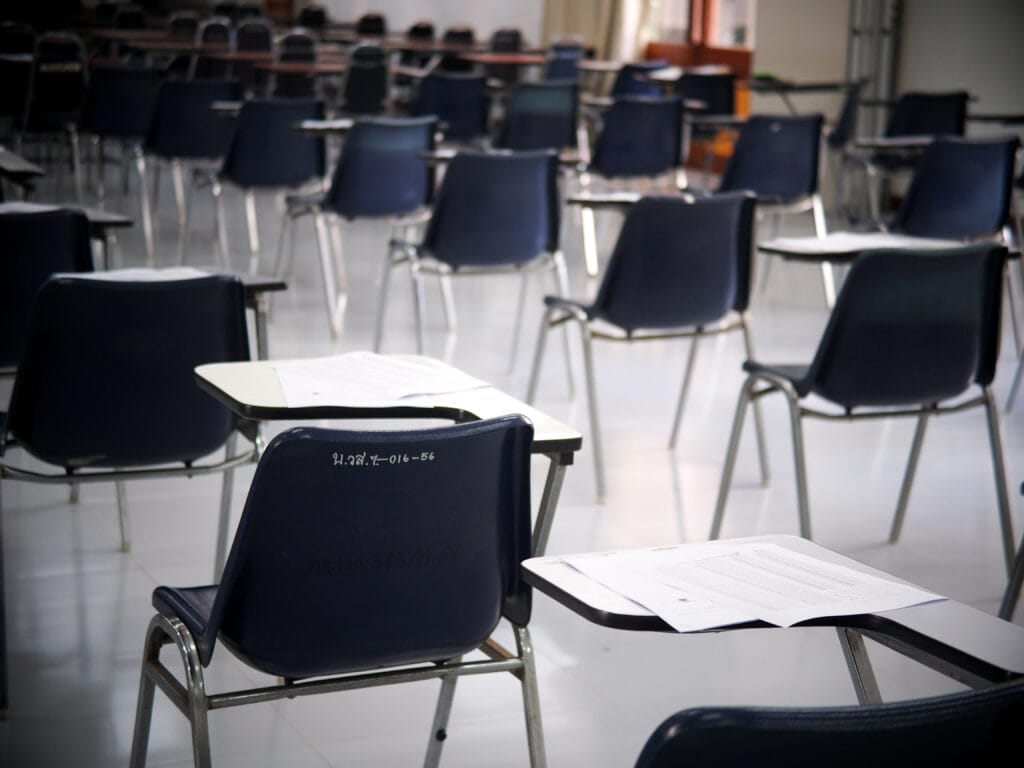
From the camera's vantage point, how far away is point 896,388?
11.7 feet

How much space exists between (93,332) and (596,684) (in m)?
1.25

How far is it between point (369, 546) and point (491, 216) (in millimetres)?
3317

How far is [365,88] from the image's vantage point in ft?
34.7

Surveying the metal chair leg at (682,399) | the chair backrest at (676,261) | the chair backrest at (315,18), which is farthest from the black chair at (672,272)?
the chair backrest at (315,18)

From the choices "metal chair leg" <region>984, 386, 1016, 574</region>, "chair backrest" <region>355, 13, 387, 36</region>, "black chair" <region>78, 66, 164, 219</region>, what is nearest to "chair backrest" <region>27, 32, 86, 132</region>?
"black chair" <region>78, 66, 164, 219</region>

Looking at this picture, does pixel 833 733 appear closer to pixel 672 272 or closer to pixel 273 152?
pixel 672 272

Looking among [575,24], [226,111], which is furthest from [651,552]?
[575,24]

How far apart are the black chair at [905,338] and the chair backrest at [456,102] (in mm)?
5936

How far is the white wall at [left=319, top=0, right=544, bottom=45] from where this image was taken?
17.4 meters

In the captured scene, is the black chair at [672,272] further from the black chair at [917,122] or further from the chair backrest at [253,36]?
the chair backrest at [253,36]

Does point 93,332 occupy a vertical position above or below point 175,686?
above

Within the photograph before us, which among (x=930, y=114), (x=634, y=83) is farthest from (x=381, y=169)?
(x=634, y=83)

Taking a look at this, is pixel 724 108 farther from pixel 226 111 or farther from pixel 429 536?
pixel 429 536

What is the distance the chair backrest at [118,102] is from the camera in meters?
8.40
